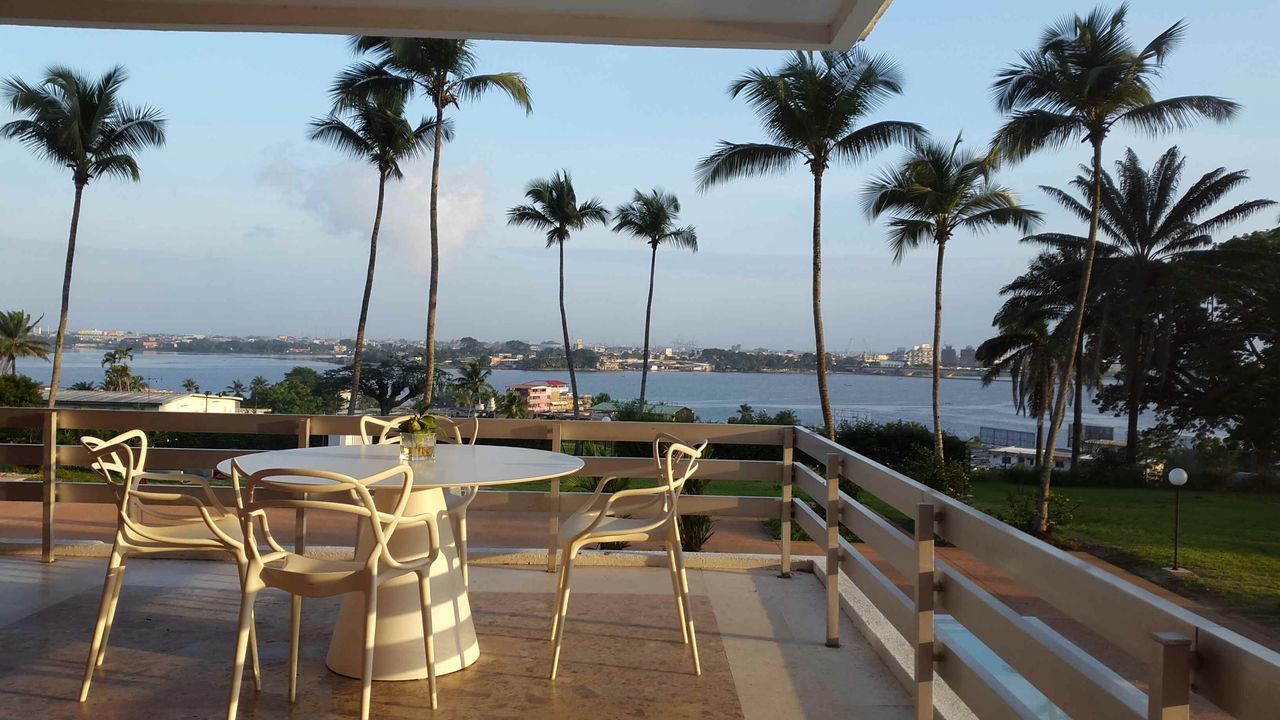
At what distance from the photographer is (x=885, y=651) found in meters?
3.15

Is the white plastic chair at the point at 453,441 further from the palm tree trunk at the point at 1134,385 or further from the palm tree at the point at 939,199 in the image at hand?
the palm tree trunk at the point at 1134,385

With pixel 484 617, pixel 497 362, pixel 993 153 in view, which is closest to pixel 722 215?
pixel 497 362

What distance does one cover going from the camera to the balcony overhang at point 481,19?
335 cm

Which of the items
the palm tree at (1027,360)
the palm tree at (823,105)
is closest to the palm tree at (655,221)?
the palm tree at (1027,360)

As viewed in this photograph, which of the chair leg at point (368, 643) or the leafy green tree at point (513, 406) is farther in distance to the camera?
the leafy green tree at point (513, 406)

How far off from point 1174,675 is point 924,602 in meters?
1.16

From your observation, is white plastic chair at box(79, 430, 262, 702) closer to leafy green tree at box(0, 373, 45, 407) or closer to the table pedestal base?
the table pedestal base

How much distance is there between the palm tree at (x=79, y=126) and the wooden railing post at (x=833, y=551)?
2239cm

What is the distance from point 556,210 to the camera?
30.3 m

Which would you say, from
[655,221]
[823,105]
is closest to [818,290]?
[823,105]

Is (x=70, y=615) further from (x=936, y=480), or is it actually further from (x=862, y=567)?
(x=936, y=480)

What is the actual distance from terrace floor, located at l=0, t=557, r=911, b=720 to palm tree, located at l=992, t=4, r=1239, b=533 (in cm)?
1547

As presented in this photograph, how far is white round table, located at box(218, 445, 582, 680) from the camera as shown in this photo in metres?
2.89

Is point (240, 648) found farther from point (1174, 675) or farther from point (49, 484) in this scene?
point (49, 484)
